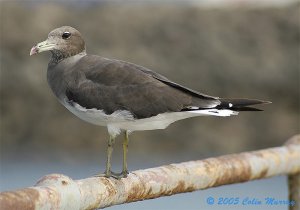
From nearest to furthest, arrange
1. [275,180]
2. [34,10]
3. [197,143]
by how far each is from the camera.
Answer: [275,180], [197,143], [34,10]

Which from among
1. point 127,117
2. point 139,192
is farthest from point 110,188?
point 127,117

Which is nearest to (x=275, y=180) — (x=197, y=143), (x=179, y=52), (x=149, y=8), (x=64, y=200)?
(x=197, y=143)

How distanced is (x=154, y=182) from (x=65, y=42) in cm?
153

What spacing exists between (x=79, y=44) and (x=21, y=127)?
14.9 meters

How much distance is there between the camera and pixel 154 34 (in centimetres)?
2094

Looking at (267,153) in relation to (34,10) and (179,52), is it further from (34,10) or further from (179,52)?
(34,10)

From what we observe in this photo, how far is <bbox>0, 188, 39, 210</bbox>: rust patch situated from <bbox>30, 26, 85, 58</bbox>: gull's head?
2.09 metres

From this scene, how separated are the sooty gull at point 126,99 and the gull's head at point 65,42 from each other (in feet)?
1.06

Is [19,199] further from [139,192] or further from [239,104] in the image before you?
[239,104]

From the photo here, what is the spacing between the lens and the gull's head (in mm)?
4566

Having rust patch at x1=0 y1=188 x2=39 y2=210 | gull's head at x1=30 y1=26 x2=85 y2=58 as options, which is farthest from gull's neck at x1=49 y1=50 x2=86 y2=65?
rust patch at x1=0 y1=188 x2=39 y2=210

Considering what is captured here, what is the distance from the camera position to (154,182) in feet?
10.9

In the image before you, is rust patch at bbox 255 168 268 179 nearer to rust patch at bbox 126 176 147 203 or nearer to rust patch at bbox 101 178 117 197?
rust patch at bbox 126 176 147 203

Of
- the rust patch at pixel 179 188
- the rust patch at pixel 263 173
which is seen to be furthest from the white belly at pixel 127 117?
the rust patch at pixel 179 188
